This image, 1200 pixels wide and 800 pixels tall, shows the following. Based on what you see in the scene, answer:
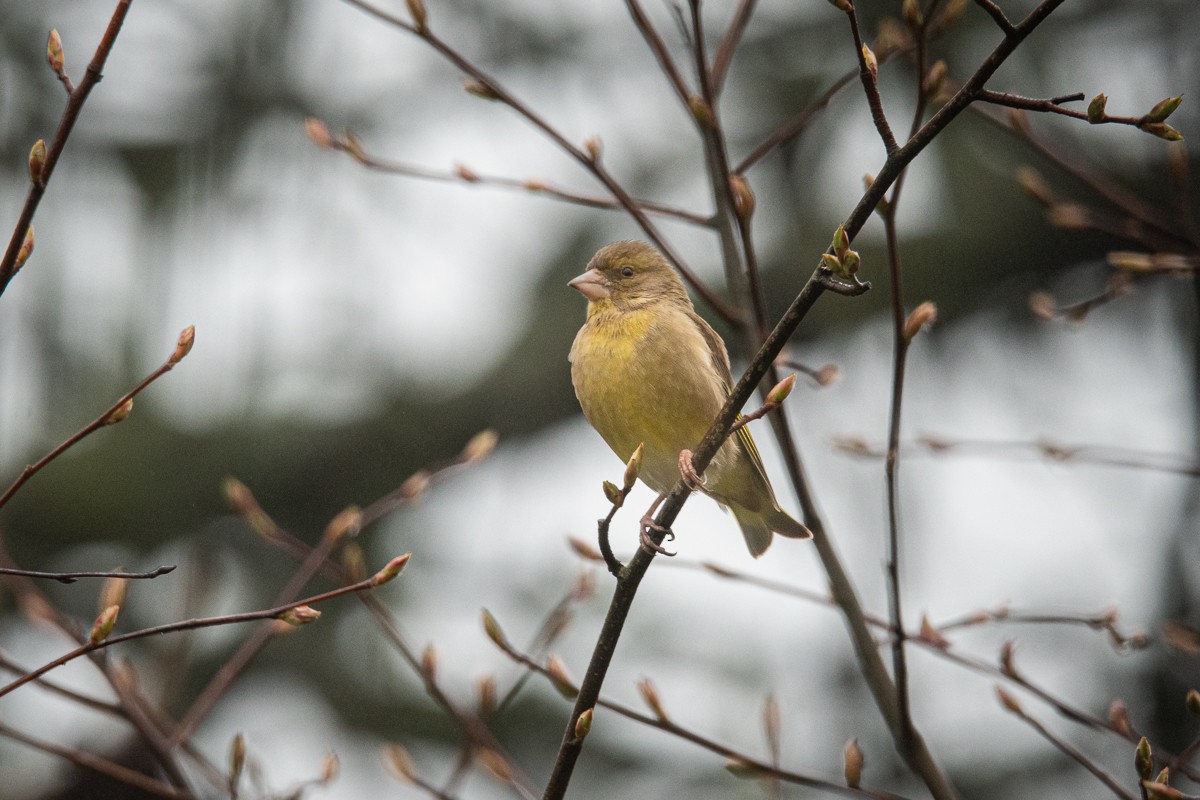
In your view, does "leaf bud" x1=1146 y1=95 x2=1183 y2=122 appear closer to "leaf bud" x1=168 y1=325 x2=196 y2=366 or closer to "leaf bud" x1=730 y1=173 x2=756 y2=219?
"leaf bud" x1=730 y1=173 x2=756 y2=219

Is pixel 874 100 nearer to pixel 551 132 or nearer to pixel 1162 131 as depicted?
pixel 1162 131

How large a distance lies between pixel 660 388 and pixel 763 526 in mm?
988

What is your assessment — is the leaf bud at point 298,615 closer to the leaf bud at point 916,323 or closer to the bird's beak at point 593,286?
the leaf bud at point 916,323

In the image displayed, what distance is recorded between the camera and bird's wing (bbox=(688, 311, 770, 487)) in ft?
16.0

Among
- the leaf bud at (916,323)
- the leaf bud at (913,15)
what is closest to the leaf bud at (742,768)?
the leaf bud at (916,323)

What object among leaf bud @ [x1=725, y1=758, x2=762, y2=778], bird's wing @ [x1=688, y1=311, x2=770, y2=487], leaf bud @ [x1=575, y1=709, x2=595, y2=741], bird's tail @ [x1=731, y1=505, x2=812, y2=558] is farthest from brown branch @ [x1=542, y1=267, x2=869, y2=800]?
bird's tail @ [x1=731, y1=505, x2=812, y2=558]

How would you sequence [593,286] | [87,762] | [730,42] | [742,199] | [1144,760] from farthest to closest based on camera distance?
1. [593,286]
2. [730,42]
3. [742,199]
4. [87,762]
5. [1144,760]

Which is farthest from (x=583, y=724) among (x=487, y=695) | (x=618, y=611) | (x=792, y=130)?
(x=792, y=130)

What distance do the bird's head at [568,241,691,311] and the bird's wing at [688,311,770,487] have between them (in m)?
0.20

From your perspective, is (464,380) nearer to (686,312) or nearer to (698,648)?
(698,648)

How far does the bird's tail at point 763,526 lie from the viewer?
5.17 m

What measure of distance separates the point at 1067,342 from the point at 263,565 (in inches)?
235

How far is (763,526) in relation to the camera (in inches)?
211

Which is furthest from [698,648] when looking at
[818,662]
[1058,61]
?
[1058,61]
